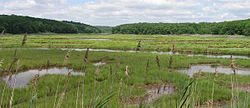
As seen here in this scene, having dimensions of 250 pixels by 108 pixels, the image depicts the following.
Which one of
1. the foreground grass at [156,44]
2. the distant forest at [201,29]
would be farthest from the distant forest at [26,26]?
the foreground grass at [156,44]

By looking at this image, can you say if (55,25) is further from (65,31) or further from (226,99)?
(226,99)

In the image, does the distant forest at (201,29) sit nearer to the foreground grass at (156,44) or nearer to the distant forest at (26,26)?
the distant forest at (26,26)

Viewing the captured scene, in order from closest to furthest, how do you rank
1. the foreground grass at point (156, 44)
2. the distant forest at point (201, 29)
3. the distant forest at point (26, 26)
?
the foreground grass at point (156, 44) < the distant forest at point (26, 26) < the distant forest at point (201, 29)

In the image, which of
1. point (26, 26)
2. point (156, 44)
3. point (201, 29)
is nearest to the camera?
point (156, 44)

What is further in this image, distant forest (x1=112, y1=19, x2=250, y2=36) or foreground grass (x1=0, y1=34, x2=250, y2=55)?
distant forest (x1=112, y1=19, x2=250, y2=36)

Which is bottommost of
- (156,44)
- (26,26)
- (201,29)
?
(201,29)

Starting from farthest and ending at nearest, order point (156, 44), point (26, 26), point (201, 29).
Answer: point (201, 29) → point (26, 26) → point (156, 44)

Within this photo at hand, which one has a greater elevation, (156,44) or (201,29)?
(156,44)

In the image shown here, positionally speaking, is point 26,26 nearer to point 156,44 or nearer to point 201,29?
point 156,44

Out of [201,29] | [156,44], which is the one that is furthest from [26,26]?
[201,29]

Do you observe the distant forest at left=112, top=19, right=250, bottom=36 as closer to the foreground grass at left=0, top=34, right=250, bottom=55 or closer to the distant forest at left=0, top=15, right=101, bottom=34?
the distant forest at left=0, top=15, right=101, bottom=34

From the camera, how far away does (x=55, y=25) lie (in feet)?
554

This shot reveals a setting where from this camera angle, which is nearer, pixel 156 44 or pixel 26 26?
pixel 156 44

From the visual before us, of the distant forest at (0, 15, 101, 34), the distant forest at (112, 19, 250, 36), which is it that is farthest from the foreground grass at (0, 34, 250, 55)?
the distant forest at (112, 19, 250, 36)
